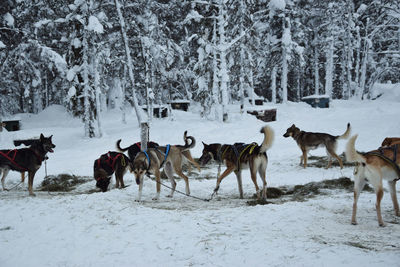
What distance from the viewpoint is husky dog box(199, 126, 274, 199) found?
7306 mm

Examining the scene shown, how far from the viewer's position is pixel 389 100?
27922mm

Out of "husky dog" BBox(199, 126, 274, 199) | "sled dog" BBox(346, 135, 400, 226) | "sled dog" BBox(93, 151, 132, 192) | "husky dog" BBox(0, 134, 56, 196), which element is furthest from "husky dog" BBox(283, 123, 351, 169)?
"husky dog" BBox(0, 134, 56, 196)

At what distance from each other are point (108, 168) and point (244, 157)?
4219 millimetres

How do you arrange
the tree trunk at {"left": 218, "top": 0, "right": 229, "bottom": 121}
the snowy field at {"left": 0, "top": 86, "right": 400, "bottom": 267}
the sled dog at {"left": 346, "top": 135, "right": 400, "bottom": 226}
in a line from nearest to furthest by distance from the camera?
the snowy field at {"left": 0, "top": 86, "right": 400, "bottom": 267} < the sled dog at {"left": 346, "top": 135, "right": 400, "bottom": 226} < the tree trunk at {"left": 218, "top": 0, "right": 229, "bottom": 121}

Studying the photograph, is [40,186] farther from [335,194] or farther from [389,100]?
[389,100]

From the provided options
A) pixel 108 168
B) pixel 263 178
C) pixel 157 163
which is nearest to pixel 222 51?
pixel 108 168

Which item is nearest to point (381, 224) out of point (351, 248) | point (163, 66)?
point (351, 248)

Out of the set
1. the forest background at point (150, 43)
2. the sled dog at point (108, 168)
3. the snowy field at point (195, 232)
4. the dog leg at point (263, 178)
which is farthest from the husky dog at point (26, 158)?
the forest background at point (150, 43)

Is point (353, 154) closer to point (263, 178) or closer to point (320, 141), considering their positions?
point (263, 178)

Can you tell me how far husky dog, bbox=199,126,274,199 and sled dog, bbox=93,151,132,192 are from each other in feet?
8.44

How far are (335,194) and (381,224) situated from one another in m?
2.59

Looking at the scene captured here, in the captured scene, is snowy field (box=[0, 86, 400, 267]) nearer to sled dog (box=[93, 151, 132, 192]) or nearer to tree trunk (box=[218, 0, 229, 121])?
sled dog (box=[93, 151, 132, 192])

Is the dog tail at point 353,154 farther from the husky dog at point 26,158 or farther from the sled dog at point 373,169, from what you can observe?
the husky dog at point 26,158

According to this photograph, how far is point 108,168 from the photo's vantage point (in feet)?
29.1
